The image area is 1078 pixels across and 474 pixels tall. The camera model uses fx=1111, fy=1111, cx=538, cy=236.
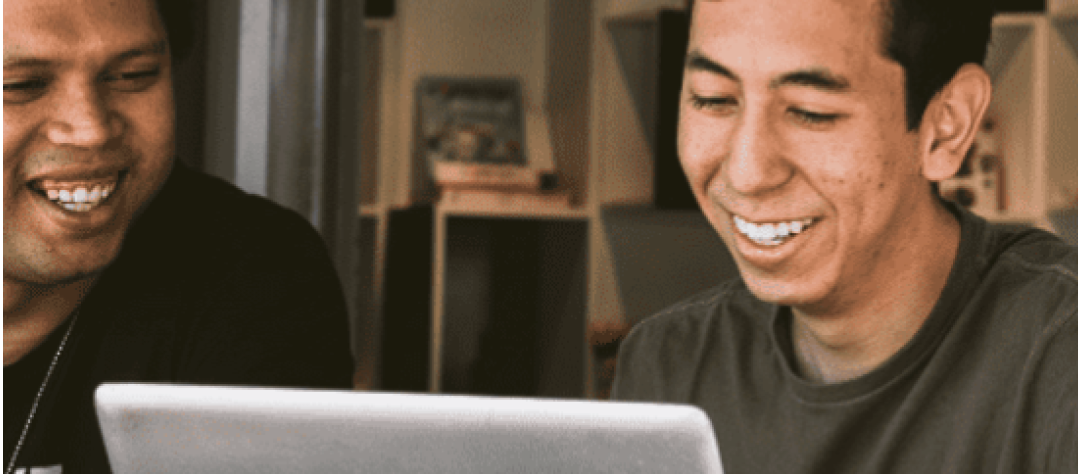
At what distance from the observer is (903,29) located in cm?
98

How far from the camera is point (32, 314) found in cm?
124

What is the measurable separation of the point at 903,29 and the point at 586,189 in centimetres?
197

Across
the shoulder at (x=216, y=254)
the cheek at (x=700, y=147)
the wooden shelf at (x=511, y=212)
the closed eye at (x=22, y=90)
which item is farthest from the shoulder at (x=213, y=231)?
the wooden shelf at (x=511, y=212)

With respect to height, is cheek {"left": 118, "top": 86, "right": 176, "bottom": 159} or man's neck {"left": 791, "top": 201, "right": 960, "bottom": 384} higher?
cheek {"left": 118, "top": 86, "right": 176, "bottom": 159}

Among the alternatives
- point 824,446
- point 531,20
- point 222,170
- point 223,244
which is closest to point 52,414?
point 223,244

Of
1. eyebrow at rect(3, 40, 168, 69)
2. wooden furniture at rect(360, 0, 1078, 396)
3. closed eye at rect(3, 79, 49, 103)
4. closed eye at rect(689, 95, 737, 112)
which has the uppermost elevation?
eyebrow at rect(3, 40, 168, 69)

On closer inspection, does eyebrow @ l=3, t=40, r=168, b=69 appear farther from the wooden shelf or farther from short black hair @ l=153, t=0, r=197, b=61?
the wooden shelf

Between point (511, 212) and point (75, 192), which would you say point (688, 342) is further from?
point (511, 212)

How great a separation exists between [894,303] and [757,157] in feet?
0.64

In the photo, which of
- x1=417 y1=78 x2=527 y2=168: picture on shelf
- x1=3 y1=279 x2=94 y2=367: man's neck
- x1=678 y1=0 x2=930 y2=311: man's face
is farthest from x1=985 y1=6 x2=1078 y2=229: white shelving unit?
x1=3 y1=279 x2=94 y2=367: man's neck

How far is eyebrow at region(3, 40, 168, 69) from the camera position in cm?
111

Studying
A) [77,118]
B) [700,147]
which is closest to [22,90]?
[77,118]

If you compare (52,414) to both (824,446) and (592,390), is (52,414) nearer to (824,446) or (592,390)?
(824,446)

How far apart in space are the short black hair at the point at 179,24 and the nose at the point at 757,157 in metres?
0.67
